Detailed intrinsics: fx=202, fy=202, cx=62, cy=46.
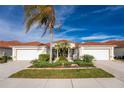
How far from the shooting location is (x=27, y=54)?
25.8 m

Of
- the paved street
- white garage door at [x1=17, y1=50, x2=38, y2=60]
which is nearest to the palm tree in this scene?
the paved street

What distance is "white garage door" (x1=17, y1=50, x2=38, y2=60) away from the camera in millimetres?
25656

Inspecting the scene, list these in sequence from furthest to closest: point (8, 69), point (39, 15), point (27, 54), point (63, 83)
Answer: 1. point (27, 54)
2. point (39, 15)
3. point (8, 69)
4. point (63, 83)

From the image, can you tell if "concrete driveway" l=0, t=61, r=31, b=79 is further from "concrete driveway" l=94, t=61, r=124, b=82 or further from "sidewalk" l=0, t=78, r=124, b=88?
"concrete driveway" l=94, t=61, r=124, b=82

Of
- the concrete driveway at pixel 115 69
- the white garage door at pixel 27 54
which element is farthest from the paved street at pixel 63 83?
the white garage door at pixel 27 54

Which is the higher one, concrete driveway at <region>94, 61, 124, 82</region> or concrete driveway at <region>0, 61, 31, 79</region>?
concrete driveway at <region>0, 61, 31, 79</region>

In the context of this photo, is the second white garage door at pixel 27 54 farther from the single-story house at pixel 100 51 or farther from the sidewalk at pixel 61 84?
the sidewalk at pixel 61 84

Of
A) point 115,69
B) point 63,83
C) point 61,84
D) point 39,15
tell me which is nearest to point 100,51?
point 39,15

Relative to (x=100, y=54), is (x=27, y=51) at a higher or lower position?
higher

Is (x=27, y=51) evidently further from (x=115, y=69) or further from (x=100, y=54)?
(x=115, y=69)
